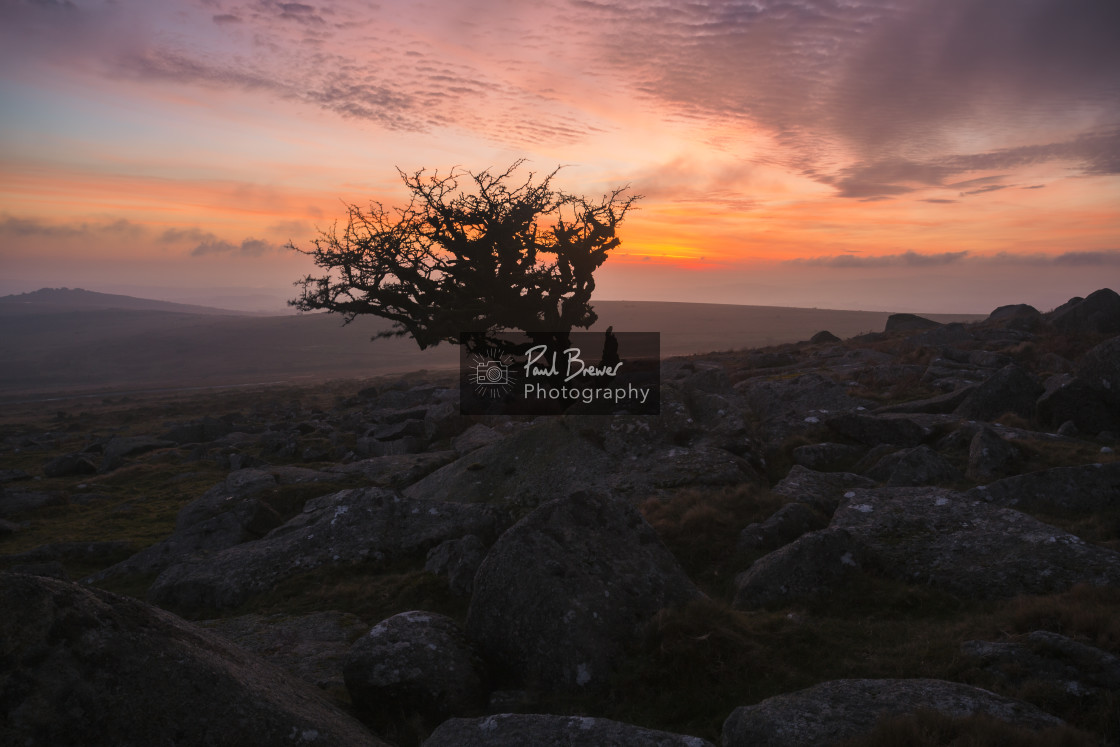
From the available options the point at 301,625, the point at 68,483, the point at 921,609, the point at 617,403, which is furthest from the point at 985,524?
the point at 68,483

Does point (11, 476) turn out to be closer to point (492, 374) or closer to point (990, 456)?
point (492, 374)

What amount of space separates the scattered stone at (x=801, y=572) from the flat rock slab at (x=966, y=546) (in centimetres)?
60

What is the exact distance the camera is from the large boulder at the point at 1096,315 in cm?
3234

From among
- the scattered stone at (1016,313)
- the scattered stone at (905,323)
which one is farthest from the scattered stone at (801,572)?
the scattered stone at (905,323)

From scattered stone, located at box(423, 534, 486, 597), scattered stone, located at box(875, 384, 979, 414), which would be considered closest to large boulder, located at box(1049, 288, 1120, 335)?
scattered stone, located at box(875, 384, 979, 414)

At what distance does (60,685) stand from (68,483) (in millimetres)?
30855

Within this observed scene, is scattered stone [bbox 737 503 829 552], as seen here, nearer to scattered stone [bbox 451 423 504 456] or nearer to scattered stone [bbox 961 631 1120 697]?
scattered stone [bbox 961 631 1120 697]

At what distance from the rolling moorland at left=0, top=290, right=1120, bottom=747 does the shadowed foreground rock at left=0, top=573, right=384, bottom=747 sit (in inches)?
0.9

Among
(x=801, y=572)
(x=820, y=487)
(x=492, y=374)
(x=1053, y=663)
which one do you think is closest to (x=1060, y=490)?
(x=820, y=487)

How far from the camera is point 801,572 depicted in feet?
34.0

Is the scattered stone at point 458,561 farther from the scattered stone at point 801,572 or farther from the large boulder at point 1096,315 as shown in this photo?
the large boulder at point 1096,315

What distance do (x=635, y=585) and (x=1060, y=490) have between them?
9.39 meters

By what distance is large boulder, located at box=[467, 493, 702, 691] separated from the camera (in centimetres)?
845

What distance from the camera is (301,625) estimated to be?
441 inches
